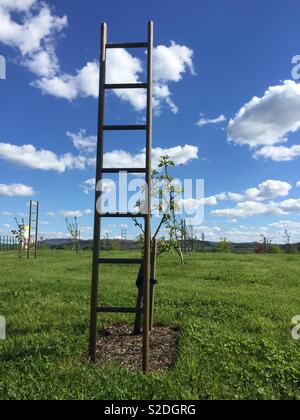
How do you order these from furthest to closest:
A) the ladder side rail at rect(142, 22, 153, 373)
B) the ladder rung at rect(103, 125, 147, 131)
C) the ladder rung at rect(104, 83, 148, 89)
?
the ladder rung at rect(104, 83, 148, 89)
the ladder rung at rect(103, 125, 147, 131)
the ladder side rail at rect(142, 22, 153, 373)

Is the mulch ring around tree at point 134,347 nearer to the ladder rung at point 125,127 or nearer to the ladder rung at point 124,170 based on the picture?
the ladder rung at point 124,170

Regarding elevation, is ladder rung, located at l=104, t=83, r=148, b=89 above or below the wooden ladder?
above

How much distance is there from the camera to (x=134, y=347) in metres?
5.74

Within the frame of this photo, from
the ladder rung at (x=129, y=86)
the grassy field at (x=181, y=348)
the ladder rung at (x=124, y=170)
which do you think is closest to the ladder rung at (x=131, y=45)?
the ladder rung at (x=129, y=86)

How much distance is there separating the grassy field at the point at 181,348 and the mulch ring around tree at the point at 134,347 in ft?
0.60

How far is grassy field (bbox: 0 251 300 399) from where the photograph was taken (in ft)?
14.1

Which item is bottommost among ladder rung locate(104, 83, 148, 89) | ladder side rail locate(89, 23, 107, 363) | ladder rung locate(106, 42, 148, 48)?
ladder side rail locate(89, 23, 107, 363)

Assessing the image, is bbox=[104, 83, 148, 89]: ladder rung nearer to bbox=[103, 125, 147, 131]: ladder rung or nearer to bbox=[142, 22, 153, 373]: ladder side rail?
bbox=[142, 22, 153, 373]: ladder side rail

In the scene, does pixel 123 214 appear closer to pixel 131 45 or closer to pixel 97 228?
pixel 97 228

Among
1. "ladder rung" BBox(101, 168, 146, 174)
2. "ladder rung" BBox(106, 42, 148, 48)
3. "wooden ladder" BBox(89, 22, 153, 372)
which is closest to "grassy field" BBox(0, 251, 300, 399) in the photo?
"wooden ladder" BBox(89, 22, 153, 372)

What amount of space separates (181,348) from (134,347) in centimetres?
62

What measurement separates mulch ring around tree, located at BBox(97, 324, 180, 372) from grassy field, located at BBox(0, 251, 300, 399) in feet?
0.60
